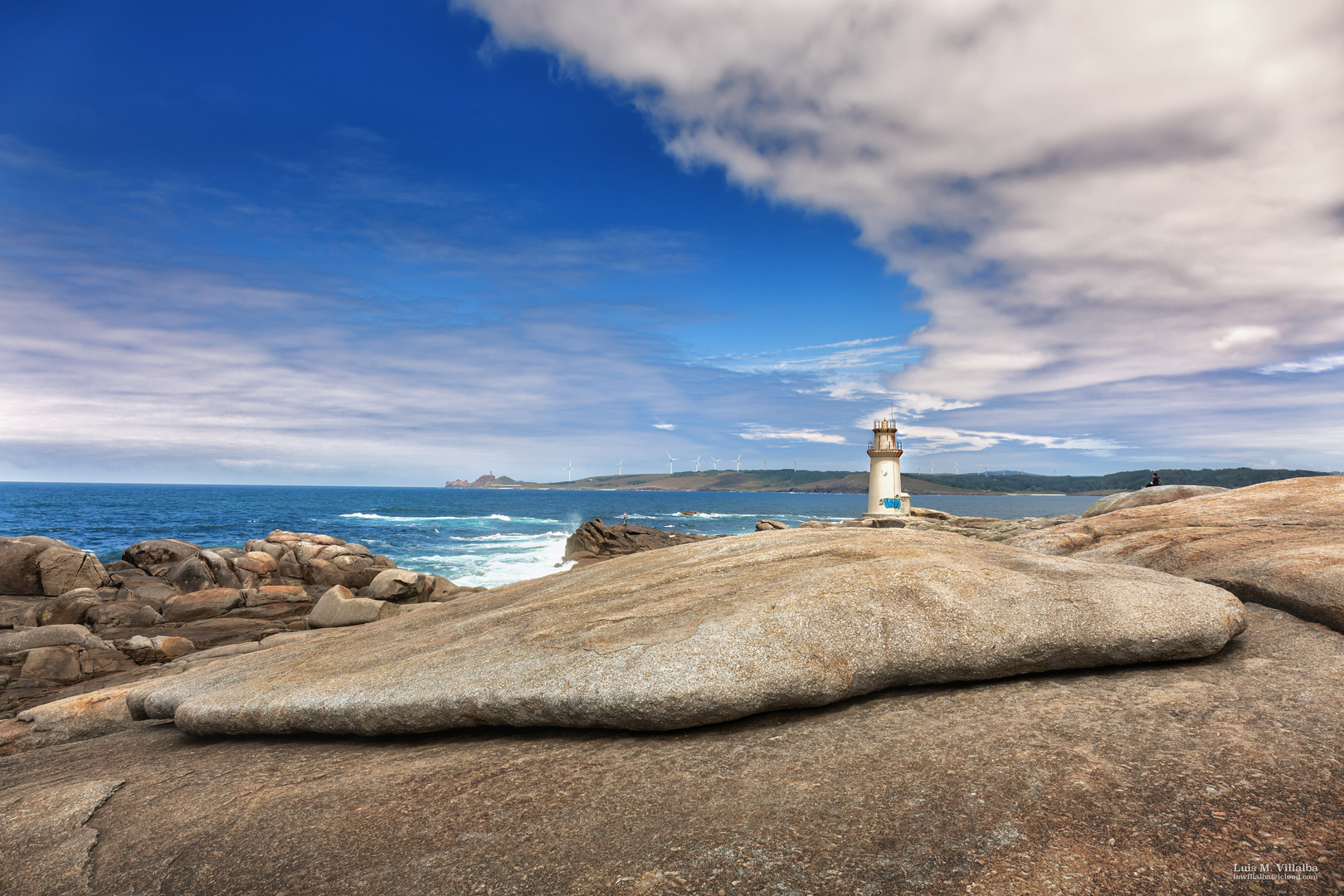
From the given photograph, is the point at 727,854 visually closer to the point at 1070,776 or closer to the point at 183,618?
the point at 1070,776

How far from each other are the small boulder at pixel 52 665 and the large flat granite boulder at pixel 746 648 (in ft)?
32.5

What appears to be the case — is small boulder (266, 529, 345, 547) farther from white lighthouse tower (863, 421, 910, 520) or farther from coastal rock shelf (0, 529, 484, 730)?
white lighthouse tower (863, 421, 910, 520)

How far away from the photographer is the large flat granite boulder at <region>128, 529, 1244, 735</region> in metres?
6.04

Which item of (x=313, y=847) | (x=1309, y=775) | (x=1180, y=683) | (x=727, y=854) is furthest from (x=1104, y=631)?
(x=313, y=847)

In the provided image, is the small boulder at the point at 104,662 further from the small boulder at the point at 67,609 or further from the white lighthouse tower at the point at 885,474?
the white lighthouse tower at the point at 885,474

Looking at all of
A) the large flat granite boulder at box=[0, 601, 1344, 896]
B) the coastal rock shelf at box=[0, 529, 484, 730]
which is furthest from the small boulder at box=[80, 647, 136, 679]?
the large flat granite boulder at box=[0, 601, 1344, 896]

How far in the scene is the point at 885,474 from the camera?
159ft

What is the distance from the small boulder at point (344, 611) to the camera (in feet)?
56.9

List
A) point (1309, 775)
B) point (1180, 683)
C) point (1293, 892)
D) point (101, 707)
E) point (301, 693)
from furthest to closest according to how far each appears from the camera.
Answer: point (101, 707)
point (301, 693)
point (1180, 683)
point (1309, 775)
point (1293, 892)

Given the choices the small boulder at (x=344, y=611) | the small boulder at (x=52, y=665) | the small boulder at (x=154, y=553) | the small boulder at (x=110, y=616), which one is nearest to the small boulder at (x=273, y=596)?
the small boulder at (x=110, y=616)

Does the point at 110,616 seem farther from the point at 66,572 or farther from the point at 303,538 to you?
the point at 303,538

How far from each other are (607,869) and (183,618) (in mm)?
25218

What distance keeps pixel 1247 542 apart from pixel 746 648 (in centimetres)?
830

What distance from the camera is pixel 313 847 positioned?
14.7ft
